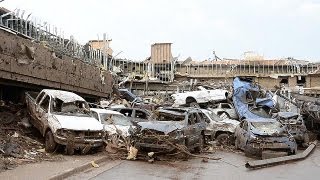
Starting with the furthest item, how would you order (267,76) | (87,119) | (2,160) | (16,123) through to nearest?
(267,76)
(16,123)
(87,119)
(2,160)

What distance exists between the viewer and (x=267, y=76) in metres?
47.0

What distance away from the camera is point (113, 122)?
645 inches

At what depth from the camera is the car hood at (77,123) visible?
13295 mm

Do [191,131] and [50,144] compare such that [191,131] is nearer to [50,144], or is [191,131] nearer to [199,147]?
[199,147]

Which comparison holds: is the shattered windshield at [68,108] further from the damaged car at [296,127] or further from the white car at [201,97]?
the white car at [201,97]

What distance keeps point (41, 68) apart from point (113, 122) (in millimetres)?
4295

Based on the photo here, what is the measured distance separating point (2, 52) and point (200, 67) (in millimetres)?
35300

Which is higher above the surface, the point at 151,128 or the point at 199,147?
the point at 151,128

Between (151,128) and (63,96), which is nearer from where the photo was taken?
(151,128)

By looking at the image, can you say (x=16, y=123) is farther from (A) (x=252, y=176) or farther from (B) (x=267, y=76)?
(B) (x=267, y=76)

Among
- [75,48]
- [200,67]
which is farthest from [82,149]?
[200,67]

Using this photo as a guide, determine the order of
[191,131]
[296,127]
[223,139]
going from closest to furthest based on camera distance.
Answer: [191,131], [223,139], [296,127]

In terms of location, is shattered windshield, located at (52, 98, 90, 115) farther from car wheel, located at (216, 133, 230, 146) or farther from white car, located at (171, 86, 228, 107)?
white car, located at (171, 86, 228, 107)

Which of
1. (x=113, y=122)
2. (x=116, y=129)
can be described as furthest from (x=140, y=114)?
(x=116, y=129)
